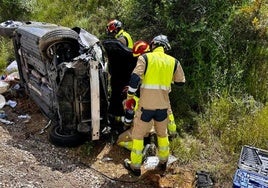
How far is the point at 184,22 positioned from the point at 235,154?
2660 mm

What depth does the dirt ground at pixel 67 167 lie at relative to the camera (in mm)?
4843

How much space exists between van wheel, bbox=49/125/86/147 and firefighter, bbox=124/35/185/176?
91 cm

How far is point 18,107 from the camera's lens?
6910 millimetres

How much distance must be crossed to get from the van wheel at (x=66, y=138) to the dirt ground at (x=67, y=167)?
0.24 feet

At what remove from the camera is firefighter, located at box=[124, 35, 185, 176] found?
4715 mm

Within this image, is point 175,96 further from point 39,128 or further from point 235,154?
point 39,128

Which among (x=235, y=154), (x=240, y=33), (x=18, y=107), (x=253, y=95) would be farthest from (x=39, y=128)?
(x=240, y=33)

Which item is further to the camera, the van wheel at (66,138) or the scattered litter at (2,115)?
the scattered litter at (2,115)

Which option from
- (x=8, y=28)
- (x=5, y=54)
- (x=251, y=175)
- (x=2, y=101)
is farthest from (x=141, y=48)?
(x=5, y=54)

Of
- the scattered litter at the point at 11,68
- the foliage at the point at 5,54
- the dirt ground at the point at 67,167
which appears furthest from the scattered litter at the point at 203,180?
the foliage at the point at 5,54

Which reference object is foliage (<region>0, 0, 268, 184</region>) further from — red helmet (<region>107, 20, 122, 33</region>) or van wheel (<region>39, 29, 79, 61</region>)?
van wheel (<region>39, 29, 79, 61</region>)

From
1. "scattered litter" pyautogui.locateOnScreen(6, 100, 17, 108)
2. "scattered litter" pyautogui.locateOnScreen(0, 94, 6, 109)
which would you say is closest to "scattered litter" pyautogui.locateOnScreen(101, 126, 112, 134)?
"scattered litter" pyautogui.locateOnScreen(6, 100, 17, 108)

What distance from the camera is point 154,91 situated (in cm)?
482

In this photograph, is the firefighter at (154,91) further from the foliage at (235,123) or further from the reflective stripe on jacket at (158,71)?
the foliage at (235,123)
